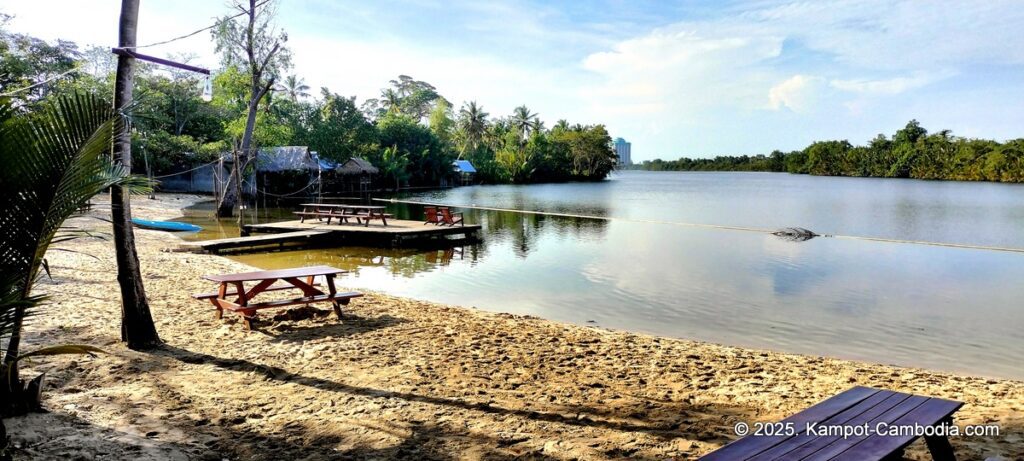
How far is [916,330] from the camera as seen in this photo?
8828 millimetres

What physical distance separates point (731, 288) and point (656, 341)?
5.64m

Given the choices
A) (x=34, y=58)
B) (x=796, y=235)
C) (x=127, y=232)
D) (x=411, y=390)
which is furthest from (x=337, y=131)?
(x=411, y=390)

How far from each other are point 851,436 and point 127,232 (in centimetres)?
584

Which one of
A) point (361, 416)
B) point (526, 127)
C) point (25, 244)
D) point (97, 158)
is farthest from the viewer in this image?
point (526, 127)

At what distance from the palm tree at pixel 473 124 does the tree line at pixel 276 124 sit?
0.13m

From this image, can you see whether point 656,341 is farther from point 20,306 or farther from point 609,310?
point 20,306

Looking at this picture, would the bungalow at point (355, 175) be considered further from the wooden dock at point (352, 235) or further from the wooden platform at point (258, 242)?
the wooden platform at point (258, 242)

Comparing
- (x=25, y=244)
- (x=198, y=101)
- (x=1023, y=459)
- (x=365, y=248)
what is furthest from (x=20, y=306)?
(x=198, y=101)

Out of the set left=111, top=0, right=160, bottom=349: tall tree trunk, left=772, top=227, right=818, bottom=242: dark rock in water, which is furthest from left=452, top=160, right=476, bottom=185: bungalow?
left=111, top=0, right=160, bottom=349: tall tree trunk

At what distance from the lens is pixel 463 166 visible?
6838 centimetres

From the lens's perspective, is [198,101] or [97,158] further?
[198,101]

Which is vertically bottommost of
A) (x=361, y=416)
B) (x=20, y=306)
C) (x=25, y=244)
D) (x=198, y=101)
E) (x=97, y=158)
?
(x=361, y=416)

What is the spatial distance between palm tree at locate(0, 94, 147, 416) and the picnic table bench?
11.9 feet

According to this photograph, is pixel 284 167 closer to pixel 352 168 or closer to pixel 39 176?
pixel 352 168
